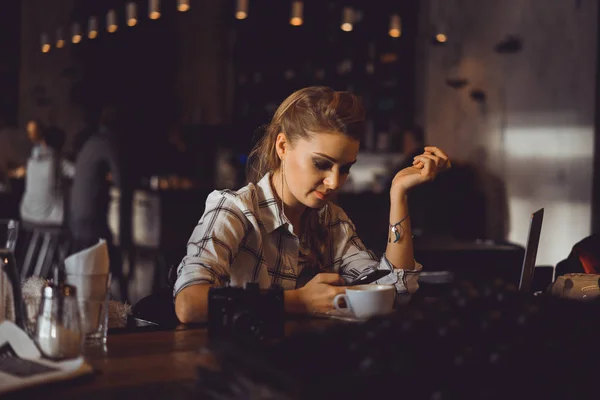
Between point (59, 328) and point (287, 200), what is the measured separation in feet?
3.54

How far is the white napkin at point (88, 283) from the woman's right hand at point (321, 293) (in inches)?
20.3

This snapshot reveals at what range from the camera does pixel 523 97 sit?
7062mm

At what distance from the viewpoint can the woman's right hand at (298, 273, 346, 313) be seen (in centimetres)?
184

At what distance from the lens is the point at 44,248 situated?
6.93 metres

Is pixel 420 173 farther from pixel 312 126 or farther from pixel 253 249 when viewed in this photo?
pixel 253 249

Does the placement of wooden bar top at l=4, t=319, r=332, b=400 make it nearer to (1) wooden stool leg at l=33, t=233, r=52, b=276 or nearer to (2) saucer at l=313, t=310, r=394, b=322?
(2) saucer at l=313, t=310, r=394, b=322

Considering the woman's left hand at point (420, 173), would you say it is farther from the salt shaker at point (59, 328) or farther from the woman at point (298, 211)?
the salt shaker at point (59, 328)

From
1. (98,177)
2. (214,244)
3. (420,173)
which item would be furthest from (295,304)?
(98,177)

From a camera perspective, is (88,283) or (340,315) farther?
(340,315)

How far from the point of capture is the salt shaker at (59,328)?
1316 mm

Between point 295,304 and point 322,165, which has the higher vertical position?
Result: point 322,165

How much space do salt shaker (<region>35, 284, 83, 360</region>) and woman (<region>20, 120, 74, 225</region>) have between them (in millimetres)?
5003

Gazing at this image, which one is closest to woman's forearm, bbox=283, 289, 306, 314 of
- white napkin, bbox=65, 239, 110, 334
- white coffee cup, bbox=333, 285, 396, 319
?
white coffee cup, bbox=333, 285, 396, 319

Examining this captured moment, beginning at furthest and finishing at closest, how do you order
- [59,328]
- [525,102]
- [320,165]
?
[525,102], [320,165], [59,328]
